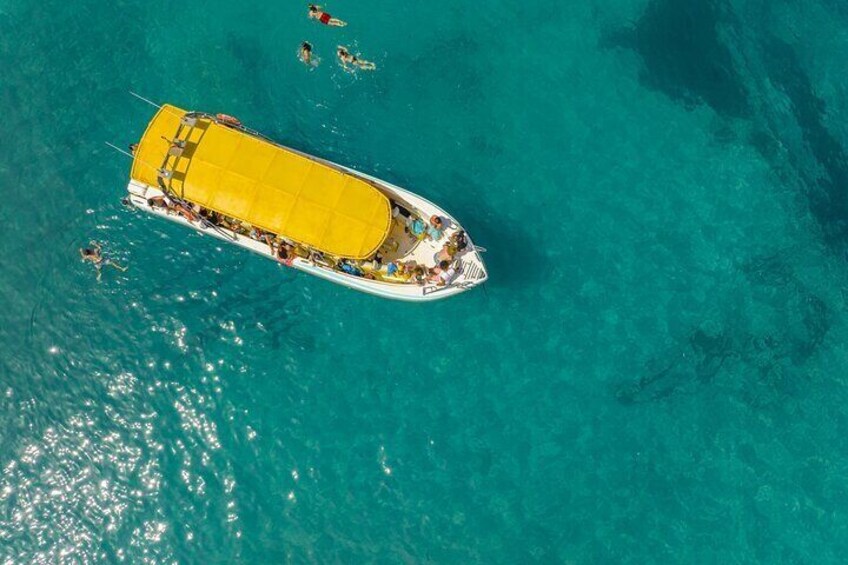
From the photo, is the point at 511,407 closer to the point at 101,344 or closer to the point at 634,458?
the point at 634,458

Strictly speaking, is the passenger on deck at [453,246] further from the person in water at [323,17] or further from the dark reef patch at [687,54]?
the dark reef patch at [687,54]

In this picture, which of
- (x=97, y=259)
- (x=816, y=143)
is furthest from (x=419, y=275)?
(x=816, y=143)

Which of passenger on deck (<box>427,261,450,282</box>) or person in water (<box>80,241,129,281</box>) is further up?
passenger on deck (<box>427,261,450,282</box>)

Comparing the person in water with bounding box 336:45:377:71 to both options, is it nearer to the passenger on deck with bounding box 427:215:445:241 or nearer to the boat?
the boat

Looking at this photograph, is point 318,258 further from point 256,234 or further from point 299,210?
point 256,234

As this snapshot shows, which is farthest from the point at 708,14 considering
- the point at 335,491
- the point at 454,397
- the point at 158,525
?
the point at 158,525

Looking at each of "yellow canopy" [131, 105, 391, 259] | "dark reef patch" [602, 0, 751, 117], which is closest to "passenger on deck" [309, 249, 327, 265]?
"yellow canopy" [131, 105, 391, 259]
